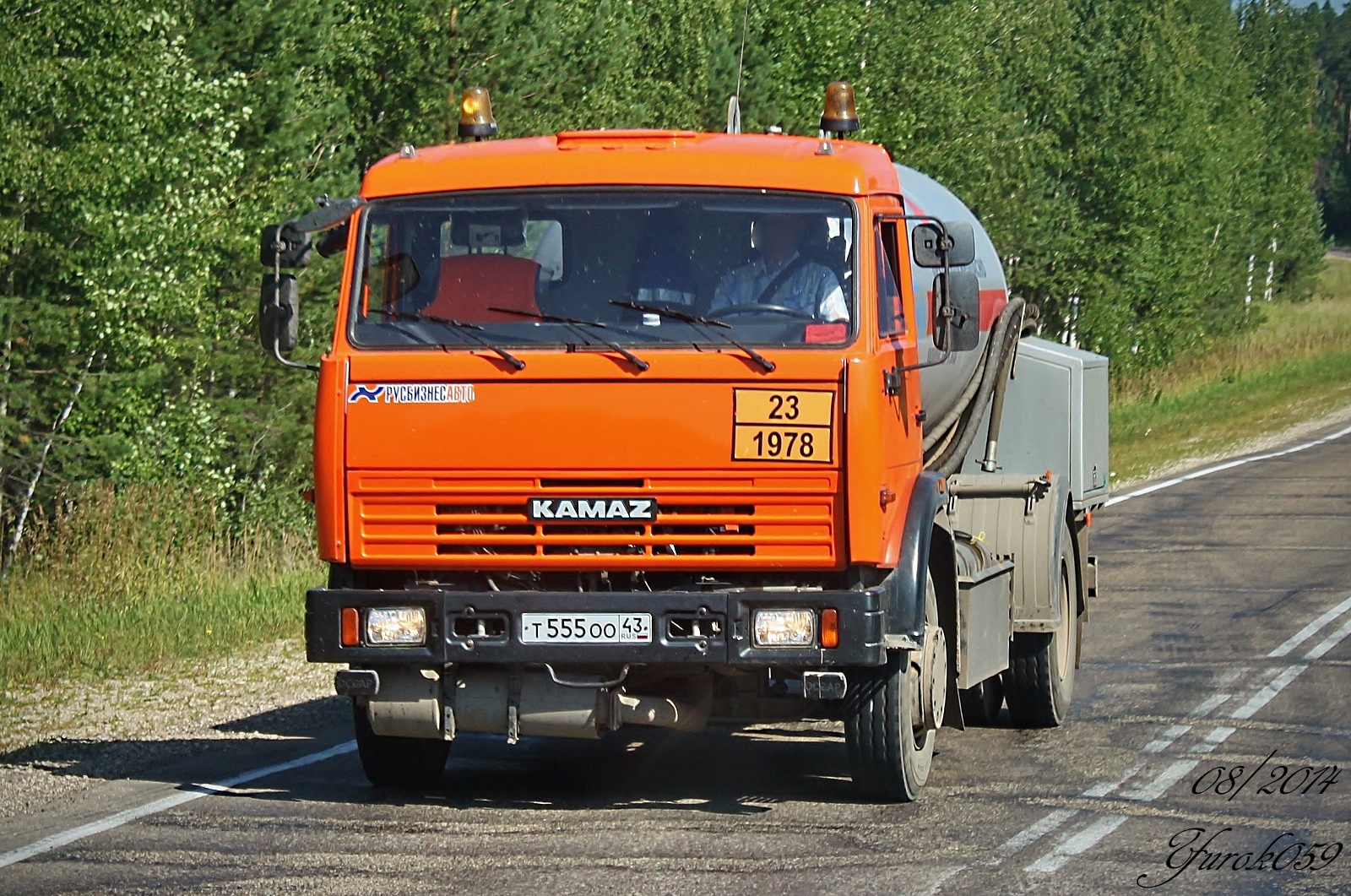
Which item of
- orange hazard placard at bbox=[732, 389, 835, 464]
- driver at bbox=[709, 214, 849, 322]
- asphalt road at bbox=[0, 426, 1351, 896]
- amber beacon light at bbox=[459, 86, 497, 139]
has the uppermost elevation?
amber beacon light at bbox=[459, 86, 497, 139]

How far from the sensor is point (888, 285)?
7.71 metres

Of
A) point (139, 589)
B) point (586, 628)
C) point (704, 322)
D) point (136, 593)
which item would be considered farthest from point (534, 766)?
point (139, 589)

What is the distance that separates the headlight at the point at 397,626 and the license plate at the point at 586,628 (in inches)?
16.4

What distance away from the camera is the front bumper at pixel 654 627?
7191mm

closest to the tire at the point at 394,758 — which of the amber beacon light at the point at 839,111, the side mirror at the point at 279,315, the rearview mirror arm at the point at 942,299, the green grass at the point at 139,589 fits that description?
the side mirror at the point at 279,315

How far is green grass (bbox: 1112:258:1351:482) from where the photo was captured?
95.0 ft

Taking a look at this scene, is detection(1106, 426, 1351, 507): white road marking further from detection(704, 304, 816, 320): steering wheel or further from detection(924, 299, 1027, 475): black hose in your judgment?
detection(704, 304, 816, 320): steering wheel

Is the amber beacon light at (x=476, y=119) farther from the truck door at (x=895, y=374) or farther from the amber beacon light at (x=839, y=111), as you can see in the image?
the truck door at (x=895, y=374)

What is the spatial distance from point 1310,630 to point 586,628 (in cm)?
736

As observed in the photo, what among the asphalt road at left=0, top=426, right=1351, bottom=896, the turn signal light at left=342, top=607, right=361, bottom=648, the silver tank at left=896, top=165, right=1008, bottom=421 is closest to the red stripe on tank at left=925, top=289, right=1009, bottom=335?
the silver tank at left=896, top=165, right=1008, bottom=421

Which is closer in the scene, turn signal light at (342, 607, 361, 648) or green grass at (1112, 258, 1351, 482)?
turn signal light at (342, 607, 361, 648)

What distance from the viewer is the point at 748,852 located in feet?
22.5

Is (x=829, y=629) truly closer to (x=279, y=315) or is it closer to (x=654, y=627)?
(x=654, y=627)

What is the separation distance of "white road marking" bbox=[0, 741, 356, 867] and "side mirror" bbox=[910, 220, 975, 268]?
3.69 meters
